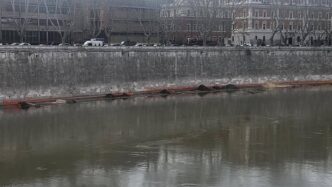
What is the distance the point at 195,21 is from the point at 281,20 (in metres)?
12.5

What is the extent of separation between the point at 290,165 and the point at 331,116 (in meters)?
15.2

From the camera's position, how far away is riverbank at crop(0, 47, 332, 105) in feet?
143

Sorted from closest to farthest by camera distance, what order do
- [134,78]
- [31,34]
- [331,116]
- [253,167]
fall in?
[253,167] → [331,116] → [134,78] → [31,34]

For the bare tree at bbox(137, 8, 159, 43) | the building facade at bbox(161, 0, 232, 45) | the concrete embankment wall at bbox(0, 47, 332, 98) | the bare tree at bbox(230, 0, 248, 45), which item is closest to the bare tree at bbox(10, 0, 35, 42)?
the bare tree at bbox(137, 8, 159, 43)

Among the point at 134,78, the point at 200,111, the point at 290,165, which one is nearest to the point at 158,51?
the point at 134,78

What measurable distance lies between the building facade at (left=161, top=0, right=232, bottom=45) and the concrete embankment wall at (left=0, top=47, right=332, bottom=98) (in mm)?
8732

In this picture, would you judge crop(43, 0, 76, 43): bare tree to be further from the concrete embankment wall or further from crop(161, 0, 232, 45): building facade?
the concrete embankment wall

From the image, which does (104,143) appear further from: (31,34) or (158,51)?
(31,34)

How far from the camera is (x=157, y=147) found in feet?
97.6

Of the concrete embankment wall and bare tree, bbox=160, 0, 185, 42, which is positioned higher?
bare tree, bbox=160, 0, 185, 42

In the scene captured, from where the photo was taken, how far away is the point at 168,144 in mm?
30594

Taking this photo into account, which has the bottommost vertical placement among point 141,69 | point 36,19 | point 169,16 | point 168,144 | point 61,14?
point 168,144

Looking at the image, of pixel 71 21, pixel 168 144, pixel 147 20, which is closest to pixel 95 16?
pixel 71 21

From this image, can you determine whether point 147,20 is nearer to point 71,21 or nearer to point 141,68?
point 71,21
